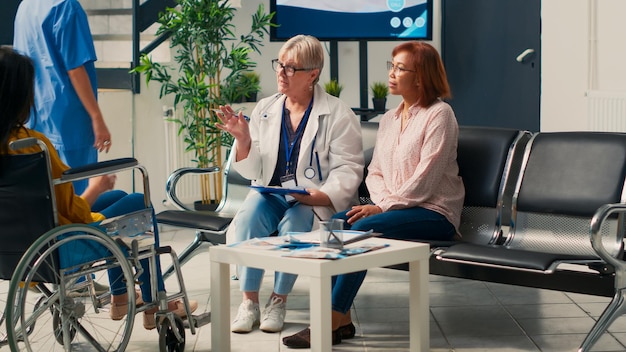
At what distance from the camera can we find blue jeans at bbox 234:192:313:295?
380 cm

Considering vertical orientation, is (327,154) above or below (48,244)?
above

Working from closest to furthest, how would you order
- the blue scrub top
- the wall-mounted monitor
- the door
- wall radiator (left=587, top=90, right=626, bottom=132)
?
the blue scrub top
wall radiator (left=587, top=90, right=626, bottom=132)
the wall-mounted monitor
the door

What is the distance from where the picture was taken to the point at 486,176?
391 cm

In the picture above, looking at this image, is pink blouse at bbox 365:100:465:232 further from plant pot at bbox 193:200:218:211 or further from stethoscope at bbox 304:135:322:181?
plant pot at bbox 193:200:218:211

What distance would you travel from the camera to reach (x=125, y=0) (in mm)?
6316

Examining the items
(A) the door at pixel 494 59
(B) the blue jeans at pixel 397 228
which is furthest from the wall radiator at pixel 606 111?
(B) the blue jeans at pixel 397 228

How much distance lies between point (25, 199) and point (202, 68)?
10.8ft

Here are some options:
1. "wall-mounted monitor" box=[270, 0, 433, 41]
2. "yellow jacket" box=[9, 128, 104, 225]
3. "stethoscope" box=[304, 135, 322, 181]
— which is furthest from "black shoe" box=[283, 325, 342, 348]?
"wall-mounted monitor" box=[270, 0, 433, 41]

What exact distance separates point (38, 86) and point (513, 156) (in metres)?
2.08

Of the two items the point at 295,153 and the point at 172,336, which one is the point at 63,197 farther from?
the point at 295,153

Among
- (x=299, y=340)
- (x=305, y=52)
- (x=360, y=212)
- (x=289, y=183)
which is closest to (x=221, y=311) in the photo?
(x=299, y=340)

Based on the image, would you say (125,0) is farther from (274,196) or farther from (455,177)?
(455,177)

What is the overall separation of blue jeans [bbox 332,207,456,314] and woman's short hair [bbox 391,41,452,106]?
1.52 ft

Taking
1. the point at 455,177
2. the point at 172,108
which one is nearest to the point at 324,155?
the point at 455,177
